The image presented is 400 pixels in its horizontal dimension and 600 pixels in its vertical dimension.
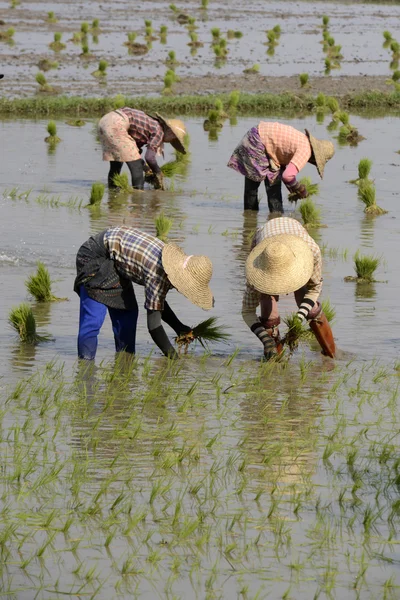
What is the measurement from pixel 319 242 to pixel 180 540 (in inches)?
243

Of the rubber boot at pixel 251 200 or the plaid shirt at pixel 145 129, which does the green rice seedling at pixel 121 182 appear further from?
the rubber boot at pixel 251 200

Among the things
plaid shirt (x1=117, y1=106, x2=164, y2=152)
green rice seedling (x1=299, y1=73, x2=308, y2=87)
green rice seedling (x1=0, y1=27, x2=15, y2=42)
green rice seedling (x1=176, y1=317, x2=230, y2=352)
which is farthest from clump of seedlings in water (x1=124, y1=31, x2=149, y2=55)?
green rice seedling (x1=176, y1=317, x2=230, y2=352)

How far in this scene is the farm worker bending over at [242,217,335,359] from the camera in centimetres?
562

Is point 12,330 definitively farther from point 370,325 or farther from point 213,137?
point 213,137

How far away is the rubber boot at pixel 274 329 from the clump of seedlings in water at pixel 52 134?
8.85 m

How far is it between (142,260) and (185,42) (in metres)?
24.4

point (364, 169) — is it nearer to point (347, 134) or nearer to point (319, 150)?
point (319, 150)

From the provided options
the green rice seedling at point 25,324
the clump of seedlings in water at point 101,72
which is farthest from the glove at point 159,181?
the clump of seedlings in water at point 101,72

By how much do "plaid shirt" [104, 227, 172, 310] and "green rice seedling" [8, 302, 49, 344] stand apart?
924 mm

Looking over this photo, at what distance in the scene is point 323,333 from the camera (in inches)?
253

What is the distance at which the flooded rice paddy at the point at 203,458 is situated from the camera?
12.5ft

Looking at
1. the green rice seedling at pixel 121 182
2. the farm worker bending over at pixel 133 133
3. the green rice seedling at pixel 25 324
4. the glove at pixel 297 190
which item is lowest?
the green rice seedling at pixel 121 182

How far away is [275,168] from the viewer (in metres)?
10.1

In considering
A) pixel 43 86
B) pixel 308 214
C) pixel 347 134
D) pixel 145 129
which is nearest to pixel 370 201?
pixel 308 214
